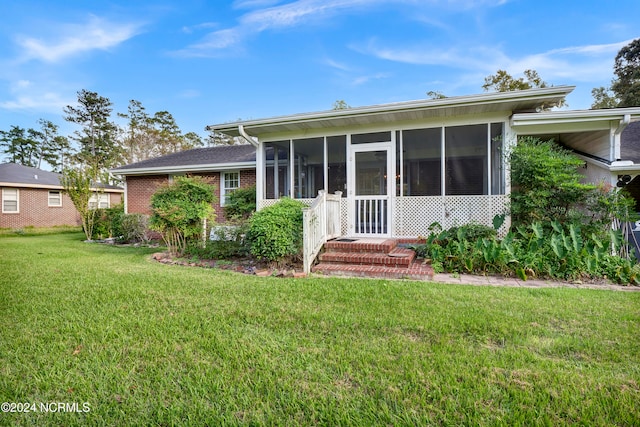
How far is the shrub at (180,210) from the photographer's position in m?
7.64

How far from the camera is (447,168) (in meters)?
8.22

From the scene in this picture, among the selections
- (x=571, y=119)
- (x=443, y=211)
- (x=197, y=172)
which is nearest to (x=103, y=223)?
(x=197, y=172)

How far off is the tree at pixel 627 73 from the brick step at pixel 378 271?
22707 millimetres

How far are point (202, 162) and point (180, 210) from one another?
16.4 ft

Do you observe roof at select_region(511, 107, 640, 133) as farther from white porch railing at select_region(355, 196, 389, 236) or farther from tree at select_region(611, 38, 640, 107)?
tree at select_region(611, 38, 640, 107)

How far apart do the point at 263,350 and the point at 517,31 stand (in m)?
13.8

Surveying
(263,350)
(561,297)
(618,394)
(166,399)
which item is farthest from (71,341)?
(561,297)

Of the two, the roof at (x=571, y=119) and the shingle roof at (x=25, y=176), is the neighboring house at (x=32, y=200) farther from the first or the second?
the roof at (x=571, y=119)

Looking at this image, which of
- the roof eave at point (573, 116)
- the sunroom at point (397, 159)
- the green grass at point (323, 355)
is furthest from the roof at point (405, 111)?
the green grass at point (323, 355)

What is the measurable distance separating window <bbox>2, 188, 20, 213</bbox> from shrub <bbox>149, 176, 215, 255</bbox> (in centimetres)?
1508

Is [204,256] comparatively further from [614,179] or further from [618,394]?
[614,179]

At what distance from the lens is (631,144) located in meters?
7.59

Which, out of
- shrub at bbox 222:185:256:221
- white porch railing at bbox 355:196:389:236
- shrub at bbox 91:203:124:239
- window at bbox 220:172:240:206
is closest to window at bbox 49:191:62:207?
shrub at bbox 91:203:124:239

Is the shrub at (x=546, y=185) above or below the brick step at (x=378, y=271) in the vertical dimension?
above
